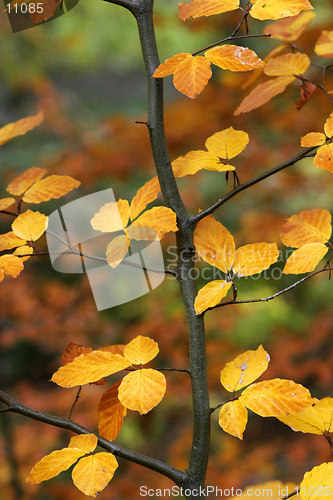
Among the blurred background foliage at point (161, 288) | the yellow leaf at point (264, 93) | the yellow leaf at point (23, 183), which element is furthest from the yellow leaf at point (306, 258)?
the blurred background foliage at point (161, 288)

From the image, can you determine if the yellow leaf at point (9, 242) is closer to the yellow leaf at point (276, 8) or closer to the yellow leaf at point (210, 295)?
the yellow leaf at point (210, 295)

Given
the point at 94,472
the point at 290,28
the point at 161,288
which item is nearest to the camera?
the point at 94,472

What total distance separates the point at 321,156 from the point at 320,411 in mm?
307

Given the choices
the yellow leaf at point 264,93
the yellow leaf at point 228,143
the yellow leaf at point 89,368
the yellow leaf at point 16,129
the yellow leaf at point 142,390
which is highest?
the yellow leaf at point 264,93

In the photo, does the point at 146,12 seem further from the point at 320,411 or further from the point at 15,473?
the point at 15,473

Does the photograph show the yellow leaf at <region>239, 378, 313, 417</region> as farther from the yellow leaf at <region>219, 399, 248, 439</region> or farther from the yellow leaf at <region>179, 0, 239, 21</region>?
the yellow leaf at <region>179, 0, 239, 21</region>

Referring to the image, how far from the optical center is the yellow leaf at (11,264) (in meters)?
0.49

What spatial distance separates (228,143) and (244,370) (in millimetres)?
277

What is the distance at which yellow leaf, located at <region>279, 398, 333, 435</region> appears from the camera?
52cm

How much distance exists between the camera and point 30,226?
54cm

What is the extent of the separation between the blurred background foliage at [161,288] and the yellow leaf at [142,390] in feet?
3.02

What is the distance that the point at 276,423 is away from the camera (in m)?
2.56

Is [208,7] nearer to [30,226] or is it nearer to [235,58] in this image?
[235,58]

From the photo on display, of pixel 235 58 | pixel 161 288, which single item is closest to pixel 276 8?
pixel 235 58
